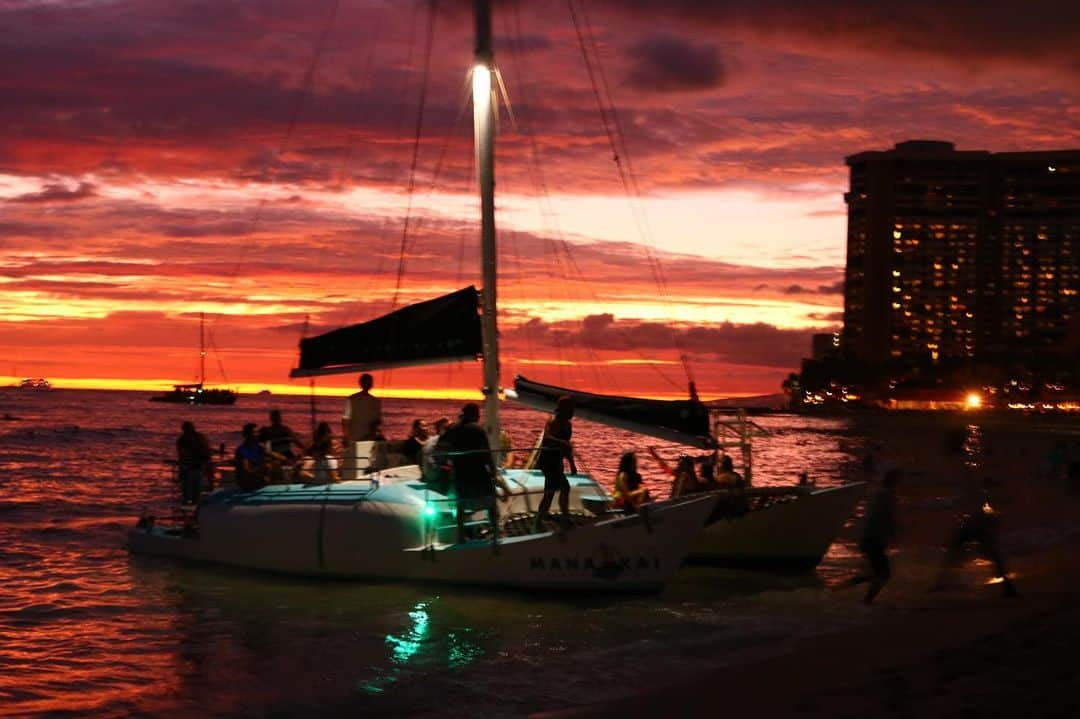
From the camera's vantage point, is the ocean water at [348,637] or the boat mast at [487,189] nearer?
the ocean water at [348,637]

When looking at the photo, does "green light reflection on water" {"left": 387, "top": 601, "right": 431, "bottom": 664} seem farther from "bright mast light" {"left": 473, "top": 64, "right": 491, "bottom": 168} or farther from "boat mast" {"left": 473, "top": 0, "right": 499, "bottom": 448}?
"bright mast light" {"left": 473, "top": 64, "right": 491, "bottom": 168}

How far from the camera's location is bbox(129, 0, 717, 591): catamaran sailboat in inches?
683

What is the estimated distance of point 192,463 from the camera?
22.9 meters

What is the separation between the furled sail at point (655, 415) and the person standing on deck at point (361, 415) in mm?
3877

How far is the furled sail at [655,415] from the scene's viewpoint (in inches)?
720

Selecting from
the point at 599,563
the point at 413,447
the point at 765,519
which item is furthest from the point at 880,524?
the point at 413,447

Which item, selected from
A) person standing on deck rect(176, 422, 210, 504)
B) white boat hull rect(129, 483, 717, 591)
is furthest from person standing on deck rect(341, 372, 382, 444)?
person standing on deck rect(176, 422, 210, 504)

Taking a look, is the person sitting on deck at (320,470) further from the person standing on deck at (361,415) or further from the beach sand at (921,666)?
the beach sand at (921,666)

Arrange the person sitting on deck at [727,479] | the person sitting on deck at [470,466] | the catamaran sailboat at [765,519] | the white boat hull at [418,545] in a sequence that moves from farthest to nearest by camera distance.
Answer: the person sitting on deck at [727,479]
the catamaran sailboat at [765,519]
the person sitting on deck at [470,466]
the white boat hull at [418,545]

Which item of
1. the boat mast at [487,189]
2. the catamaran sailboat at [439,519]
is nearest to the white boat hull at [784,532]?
the catamaran sailboat at [439,519]

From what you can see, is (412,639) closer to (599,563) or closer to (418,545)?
(418,545)

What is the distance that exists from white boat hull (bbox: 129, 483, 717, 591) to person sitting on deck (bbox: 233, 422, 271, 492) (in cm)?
26

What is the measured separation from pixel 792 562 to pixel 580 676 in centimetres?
846

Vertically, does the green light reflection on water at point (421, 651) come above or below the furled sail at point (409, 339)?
below
